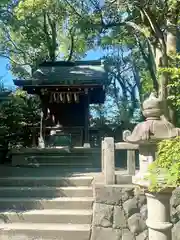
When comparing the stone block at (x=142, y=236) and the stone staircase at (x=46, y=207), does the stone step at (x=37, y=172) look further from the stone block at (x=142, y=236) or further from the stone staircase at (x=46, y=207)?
the stone block at (x=142, y=236)

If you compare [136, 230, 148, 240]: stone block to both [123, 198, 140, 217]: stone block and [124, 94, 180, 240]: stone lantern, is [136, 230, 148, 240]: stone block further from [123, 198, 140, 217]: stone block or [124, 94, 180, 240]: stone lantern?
[124, 94, 180, 240]: stone lantern

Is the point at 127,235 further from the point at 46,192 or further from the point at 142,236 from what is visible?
the point at 46,192

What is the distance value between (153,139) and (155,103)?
419 millimetres

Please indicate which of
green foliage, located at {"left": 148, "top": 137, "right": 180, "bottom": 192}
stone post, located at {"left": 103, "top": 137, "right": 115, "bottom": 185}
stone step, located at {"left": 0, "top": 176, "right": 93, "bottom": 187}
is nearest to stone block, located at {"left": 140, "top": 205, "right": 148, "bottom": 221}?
stone post, located at {"left": 103, "top": 137, "right": 115, "bottom": 185}

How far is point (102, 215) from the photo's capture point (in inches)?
233

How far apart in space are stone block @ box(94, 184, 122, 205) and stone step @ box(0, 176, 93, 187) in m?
1.19

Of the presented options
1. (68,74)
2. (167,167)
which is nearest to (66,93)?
(68,74)

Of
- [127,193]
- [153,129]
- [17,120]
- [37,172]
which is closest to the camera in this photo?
[153,129]

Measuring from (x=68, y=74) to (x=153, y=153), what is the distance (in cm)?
1009

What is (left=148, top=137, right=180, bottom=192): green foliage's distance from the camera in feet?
8.33

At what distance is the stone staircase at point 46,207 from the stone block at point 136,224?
31.5 inches

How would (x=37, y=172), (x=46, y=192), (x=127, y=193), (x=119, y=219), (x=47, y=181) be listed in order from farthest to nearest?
1. (x=37, y=172)
2. (x=47, y=181)
3. (x=46, y=192)
4. (x=127, y=193)
5. (x=119, y=219)

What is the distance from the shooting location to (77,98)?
1305cm

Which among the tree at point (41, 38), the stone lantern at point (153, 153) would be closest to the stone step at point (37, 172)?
the stone lantern at point (153, 153)
